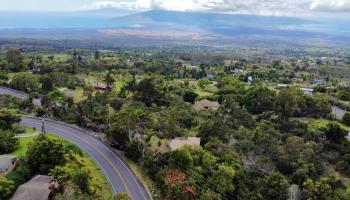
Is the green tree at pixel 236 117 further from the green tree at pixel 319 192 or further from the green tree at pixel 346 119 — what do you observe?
the green tree at pixel 319 192

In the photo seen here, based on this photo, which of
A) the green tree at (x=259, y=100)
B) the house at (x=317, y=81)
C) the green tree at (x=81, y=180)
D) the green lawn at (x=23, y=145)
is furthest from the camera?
the house at (x=317, y=81)

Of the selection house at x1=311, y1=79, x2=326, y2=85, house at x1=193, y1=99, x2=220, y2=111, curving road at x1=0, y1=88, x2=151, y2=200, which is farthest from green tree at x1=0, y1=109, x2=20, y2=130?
house at x1=311, y1=79, x2=326, y2=85

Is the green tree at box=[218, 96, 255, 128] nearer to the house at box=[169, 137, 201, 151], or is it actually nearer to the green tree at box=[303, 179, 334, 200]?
the house at box=[169, 137, 201, 151]

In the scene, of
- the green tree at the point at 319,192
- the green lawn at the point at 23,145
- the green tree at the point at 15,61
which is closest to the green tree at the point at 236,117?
the green tree at the point at 319,192

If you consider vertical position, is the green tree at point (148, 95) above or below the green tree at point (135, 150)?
above

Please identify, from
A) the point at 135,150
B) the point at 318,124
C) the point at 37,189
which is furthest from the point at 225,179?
the point at 318,124

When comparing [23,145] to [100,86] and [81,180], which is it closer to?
[81,180]

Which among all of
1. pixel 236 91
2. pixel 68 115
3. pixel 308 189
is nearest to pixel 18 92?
pixel 68 115
